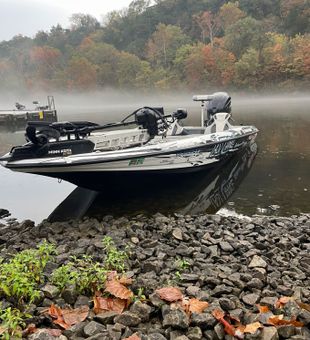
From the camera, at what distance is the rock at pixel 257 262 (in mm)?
3833

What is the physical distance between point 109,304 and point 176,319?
0.61 m

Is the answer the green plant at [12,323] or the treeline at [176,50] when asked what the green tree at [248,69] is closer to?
the treeline at [176,50]

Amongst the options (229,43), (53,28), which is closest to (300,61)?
(229,43)

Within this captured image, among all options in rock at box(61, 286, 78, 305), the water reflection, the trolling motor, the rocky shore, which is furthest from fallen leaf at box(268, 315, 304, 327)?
the trolling motor

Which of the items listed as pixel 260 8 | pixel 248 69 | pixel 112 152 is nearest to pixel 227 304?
pixel 112 152

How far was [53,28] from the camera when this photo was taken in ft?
322

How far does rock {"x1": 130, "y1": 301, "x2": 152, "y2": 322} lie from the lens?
2.93m

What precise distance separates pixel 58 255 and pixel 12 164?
2449 mm

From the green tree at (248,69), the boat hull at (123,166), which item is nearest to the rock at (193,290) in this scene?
the boat hull at (123,166)

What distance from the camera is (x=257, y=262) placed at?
3.89 metres

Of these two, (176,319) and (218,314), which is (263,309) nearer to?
(218,314)

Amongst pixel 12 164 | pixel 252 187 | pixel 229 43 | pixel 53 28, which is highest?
pixel 53 28

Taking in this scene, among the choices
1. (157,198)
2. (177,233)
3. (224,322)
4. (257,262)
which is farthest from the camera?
(157,198)

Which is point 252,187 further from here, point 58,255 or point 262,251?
point 58,255
